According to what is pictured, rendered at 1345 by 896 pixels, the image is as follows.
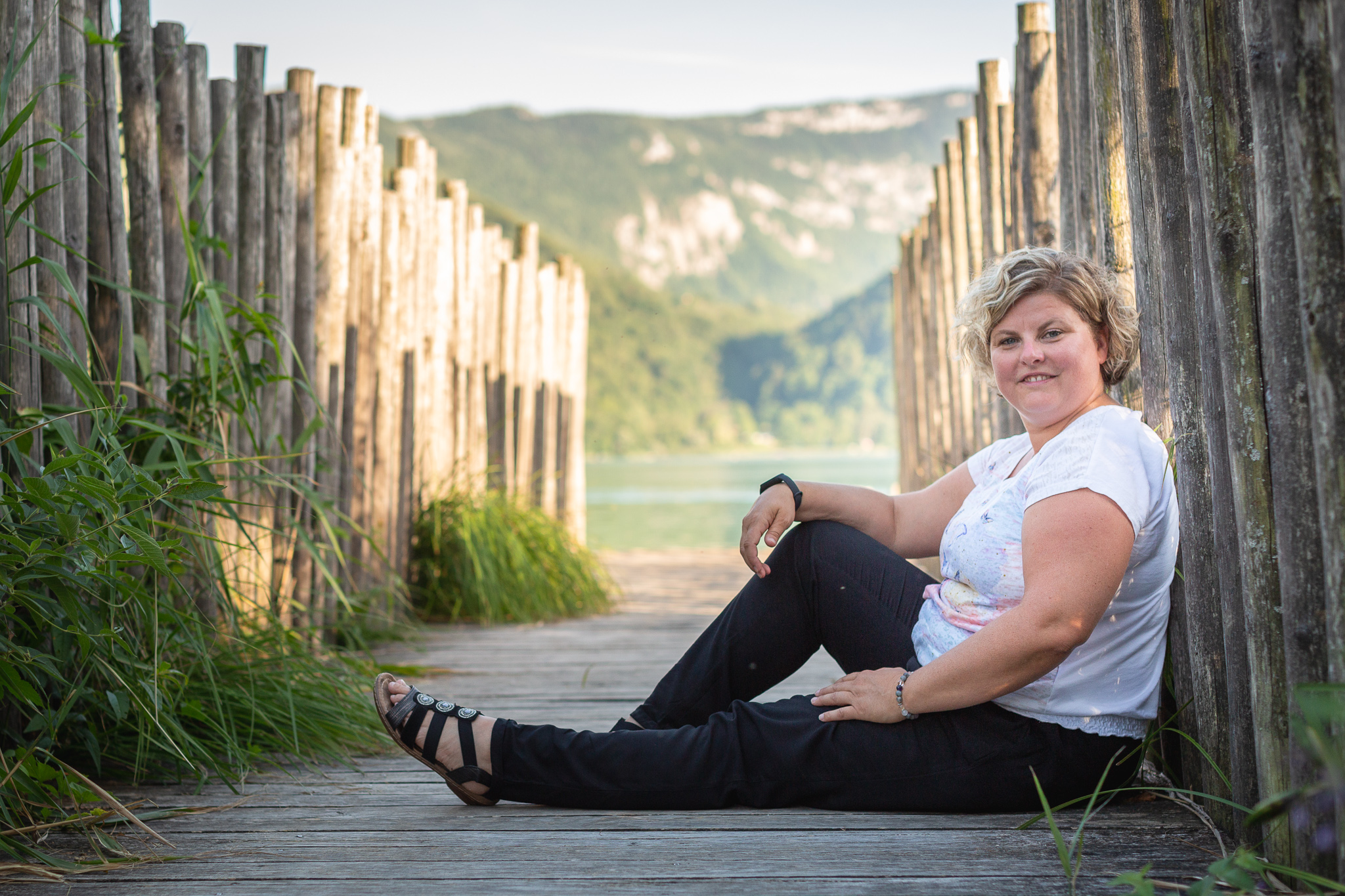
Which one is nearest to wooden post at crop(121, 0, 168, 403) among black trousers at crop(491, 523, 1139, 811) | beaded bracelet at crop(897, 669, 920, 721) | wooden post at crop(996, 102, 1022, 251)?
black trousers at crop(491, 523, 1139, 811)

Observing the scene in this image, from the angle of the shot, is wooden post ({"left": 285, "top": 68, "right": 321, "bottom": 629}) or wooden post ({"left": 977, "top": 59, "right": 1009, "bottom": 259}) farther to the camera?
wooden post ({"left": 977, "top": 59, "right": 1009, "bottom": 259})

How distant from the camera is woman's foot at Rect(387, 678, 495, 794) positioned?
72.4 inches

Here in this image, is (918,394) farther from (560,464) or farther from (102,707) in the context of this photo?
(102,707)

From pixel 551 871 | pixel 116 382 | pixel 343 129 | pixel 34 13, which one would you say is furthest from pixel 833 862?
pixel 343 129

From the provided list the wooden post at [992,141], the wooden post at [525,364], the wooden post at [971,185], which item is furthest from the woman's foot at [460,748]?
the wooden post at [525,364]

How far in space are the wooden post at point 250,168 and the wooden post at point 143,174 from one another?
20.4 inches

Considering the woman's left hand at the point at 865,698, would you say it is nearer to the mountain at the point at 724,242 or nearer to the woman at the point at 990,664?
the woman at the point at 990,664

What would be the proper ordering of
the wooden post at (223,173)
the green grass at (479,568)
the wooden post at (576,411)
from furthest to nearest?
the wooden post at (576,411)
the green grass at (479,568)
the wooden post at (223,173)

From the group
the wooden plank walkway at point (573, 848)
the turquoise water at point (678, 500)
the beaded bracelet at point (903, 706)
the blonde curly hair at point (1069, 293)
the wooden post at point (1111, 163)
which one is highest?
the wooden post at point (1111, 163)

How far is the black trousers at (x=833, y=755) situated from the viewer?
172 cm

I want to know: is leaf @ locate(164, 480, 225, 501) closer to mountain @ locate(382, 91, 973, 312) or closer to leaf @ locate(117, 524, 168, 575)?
leaf @ locate(117, 524, 168, 575)

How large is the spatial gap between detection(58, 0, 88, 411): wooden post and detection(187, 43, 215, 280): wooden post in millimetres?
442

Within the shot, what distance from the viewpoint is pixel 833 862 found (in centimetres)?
156

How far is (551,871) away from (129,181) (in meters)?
2.14
